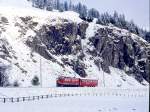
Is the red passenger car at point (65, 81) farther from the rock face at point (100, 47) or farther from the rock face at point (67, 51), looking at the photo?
the rock face at point (100, 47)

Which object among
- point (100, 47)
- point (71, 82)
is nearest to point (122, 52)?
point (100, 47)

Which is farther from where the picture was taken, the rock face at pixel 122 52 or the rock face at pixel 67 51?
the rock face at pixel 122 52

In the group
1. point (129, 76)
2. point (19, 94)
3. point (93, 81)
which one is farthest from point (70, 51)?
point (19, 94)

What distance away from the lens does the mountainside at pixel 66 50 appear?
14150 cm

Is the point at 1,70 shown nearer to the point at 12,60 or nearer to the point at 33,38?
the point at 12,60

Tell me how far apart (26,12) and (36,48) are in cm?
3426

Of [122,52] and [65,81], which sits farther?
[122,52]

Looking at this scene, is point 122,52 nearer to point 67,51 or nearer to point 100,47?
point 100,47

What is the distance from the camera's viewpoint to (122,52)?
615ft

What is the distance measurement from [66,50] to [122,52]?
110 feet

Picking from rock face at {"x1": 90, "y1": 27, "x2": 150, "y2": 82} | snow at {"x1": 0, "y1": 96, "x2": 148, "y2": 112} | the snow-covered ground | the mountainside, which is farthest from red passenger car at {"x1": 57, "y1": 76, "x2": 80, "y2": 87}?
rock face at {"x1": 90, "y1": 27, "x2": 150, "y2": 82}

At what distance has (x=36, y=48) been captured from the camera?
15588 centimetres

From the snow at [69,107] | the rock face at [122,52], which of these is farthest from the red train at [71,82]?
the snow at [69,107]

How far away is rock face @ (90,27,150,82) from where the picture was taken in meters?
180
